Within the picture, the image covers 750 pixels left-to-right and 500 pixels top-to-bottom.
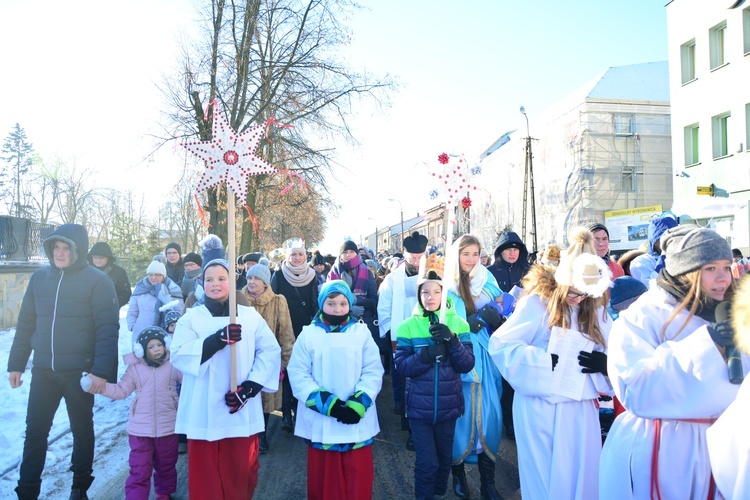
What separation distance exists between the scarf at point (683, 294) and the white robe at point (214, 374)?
2.72m

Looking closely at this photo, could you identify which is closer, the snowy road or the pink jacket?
the pink jacket

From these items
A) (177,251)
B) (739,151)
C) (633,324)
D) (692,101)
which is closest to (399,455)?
(633,324)

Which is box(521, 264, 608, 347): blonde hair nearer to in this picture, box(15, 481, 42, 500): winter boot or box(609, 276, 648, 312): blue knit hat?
box(609, 276, 648, 312): blue knit hat

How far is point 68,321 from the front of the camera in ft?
13.9

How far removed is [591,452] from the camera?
3182mm

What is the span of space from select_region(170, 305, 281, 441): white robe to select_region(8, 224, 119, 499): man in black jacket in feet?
3.07

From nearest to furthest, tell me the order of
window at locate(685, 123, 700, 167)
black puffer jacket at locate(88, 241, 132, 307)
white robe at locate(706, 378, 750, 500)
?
white robe at locate(706, 378, 750, 500) < black puffer jacket at locate(88, 241, 132, 307) < window at locate(685, 123, 700, 167)

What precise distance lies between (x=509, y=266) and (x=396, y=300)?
4.83ft

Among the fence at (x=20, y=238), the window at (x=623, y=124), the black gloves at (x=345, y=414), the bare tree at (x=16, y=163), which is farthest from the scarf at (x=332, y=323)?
the bare tree at (x=16, y=163)

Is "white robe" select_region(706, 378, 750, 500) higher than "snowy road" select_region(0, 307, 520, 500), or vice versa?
"white robe" select_region(706, 378, 750, 500)

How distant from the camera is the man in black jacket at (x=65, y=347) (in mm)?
4141

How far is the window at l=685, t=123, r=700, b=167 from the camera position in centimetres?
1916

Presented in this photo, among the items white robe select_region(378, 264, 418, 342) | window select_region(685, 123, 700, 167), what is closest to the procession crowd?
white robe select_region(378, 264, 418, 342)

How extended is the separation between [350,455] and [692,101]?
20374mm
